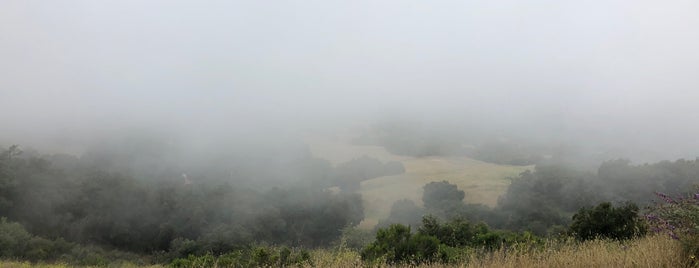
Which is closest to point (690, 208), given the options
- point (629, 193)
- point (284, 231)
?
point (284, 231)

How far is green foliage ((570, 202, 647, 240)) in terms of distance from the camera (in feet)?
44.6

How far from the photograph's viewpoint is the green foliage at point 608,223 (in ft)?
44.6

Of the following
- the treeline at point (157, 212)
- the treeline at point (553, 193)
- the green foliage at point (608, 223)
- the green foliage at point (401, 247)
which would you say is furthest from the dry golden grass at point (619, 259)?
the treeline at point (553, 193)

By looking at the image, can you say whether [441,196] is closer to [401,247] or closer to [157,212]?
[157,212]

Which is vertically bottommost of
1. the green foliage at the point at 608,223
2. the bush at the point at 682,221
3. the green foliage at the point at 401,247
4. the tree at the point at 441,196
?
the tree at the point at 441,196

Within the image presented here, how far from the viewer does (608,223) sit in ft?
47.3

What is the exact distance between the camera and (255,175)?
9450cm

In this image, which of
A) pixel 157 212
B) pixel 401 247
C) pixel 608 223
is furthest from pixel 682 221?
pixel 157 212

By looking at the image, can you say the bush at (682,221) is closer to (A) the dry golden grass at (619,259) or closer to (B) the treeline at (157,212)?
(A) the dry golden grass at (619,259)

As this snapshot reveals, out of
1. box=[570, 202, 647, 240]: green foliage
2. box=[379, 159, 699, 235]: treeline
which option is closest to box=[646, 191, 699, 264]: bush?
box=[570, 202, 647, 240]: green foliage

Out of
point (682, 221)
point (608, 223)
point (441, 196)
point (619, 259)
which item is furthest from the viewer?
point (441, 196)

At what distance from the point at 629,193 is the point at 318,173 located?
57201 millimetres

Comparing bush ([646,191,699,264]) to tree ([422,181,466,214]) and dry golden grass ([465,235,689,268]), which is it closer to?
dry golden grass ([465,235,689,268])

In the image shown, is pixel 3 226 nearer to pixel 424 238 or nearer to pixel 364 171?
pixel 424 238
